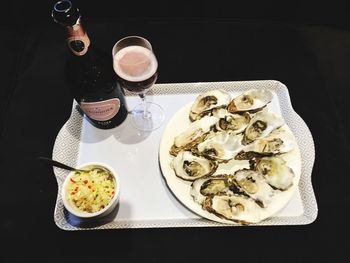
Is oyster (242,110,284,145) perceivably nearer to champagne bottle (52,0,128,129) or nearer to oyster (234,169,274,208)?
oyster (234,169,274,208)

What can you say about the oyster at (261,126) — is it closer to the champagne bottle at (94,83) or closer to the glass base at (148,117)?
the glass base at (148,117)

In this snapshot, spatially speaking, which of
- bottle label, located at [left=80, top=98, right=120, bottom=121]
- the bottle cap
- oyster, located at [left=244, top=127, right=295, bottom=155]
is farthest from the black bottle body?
oyster, located at [left=244, top=127, right=295, bottom=155]

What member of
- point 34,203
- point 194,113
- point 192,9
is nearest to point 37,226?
point 34,203

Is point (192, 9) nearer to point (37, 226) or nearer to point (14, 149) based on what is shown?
point (14, 149)

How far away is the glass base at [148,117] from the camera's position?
1021 mm

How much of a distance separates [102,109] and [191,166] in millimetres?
274

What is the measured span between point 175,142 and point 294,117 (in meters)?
0.35

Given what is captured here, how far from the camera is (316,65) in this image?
1143mm

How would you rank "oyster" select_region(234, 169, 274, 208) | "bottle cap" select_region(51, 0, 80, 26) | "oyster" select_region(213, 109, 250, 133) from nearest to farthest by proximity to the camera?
"bottle cap" select_region(51, 0, 80, 26) < "oyster" select_region(234, 169, 274, 208) < "oyster" select_region(213, 109, 250, 133)

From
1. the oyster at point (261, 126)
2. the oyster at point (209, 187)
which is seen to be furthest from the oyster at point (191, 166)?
the oyster at point (261, 126)

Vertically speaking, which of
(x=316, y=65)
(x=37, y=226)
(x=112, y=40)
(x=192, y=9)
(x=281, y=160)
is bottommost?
(x=37, y=226)

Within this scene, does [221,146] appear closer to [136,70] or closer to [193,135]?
[193,135]

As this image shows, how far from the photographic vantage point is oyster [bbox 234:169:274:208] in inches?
32.7

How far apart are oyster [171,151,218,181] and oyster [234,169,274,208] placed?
0.07 m
